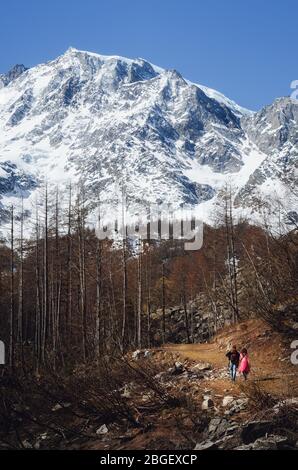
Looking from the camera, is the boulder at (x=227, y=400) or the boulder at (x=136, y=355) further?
the boulder at (x=136, y=355)

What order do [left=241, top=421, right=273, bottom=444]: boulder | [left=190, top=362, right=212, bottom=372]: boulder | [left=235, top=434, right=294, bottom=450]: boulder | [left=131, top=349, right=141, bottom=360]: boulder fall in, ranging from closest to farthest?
1. [left=235, top=434, right=294, bottom=450]: boulder
2. [left=241, top=421, right=273, bottom=444]: boulder
3. [left=190, top=362, right=212, bottom=372]: boulder
4. [left=131, top=349, right=141, bottom=360]: boulder

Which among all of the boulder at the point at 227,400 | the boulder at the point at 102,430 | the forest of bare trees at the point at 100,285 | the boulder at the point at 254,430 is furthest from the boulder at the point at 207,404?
the forest of bare trees at the point at 100,285

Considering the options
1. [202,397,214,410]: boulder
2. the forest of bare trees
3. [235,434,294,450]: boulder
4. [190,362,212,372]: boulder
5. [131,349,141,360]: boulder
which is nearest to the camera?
[235,434,294,450]: boulder

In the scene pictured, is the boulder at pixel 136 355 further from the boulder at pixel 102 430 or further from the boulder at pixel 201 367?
the boulder at pixel 102 430

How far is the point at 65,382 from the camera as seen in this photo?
16.3 m

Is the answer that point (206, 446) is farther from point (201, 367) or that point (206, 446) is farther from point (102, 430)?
point (201, 367)

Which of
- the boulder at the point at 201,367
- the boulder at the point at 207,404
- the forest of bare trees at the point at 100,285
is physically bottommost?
the boulder at the point at 207,404

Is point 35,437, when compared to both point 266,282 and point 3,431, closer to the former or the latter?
point 3,431

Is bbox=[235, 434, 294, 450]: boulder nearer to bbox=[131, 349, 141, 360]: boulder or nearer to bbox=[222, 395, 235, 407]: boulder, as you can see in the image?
bbox=[222, 395, 235, 407]: boulder

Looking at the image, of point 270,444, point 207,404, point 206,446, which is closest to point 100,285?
point 207,404

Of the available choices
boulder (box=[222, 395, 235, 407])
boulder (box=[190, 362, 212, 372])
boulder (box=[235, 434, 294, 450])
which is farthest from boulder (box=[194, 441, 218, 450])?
boulder (box=[190, 362, 212, 372])

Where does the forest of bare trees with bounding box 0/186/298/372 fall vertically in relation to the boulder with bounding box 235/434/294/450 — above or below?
above
